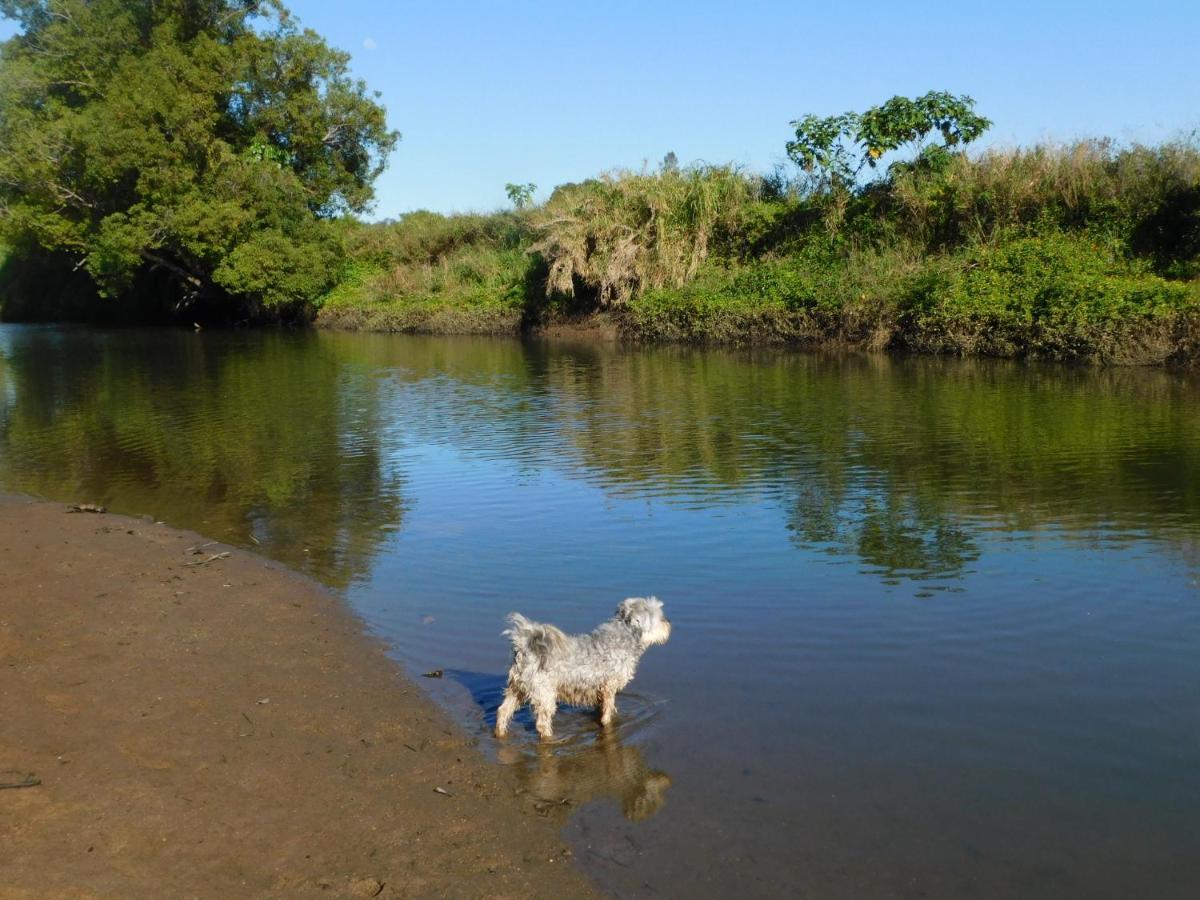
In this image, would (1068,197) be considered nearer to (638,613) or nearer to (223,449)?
(223,449)

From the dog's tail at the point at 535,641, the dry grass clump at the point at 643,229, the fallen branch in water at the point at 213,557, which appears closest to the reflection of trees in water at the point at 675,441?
the fallen branch in water at the point at 213,557

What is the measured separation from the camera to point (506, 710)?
5.96m

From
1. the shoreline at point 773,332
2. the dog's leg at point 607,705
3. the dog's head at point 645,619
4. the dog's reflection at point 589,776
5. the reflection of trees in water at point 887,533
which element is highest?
the shoreline at point 773,332

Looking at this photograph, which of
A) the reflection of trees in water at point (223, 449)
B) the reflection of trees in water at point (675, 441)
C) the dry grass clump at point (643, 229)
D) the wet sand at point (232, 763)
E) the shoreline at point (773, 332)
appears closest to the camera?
the wet sand at point (232, 763)

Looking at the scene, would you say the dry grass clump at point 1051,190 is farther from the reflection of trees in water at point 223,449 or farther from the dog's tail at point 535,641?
the dog's tail at point 535,641

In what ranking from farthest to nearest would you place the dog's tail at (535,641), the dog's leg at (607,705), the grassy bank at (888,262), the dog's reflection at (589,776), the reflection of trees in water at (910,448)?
1. the grassy bank at (888,262)
2. the reflection of trees in water at (910,448)
3. the dog's leg at (607,705)
4. the dog's tail at (535,641)
5. the dog's reflection at (589,776)

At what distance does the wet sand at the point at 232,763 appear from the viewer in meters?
4.56

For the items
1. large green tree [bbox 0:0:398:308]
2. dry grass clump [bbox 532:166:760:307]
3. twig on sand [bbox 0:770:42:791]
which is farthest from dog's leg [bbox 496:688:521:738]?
large green tree [bbox 0:0:398:308]

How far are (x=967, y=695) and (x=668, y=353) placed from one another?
84.1ft

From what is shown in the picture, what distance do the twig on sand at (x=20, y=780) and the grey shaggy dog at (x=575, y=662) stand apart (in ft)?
7.59

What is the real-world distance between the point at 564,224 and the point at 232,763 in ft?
115

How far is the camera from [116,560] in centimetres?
942

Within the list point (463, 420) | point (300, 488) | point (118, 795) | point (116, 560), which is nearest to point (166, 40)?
point (463, 420)

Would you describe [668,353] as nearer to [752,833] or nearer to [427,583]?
[427,583]
